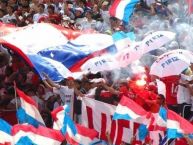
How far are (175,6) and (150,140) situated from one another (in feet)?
20.5

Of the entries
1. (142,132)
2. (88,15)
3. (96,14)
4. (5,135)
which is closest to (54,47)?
(142,132)

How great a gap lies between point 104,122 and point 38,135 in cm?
145

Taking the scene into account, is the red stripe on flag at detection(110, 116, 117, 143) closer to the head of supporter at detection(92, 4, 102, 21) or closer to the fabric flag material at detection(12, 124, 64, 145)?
the fabric flag material at detection(12, 124, 64, 145)

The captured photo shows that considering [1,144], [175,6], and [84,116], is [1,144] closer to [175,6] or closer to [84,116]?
[84,116]

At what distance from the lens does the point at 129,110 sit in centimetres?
791

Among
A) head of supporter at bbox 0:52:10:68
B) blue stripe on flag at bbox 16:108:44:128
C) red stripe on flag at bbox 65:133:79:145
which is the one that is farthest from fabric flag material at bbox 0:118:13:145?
head of supporter at bbox 0:52:10:68

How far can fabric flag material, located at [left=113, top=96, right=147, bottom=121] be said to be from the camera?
7.89m

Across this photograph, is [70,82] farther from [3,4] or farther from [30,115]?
[3,4]

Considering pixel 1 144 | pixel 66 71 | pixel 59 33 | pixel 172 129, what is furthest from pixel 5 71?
pixel 172 129

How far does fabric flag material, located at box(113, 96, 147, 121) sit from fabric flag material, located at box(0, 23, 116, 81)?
1604 millimetres

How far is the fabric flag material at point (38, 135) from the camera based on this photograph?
23.9ft

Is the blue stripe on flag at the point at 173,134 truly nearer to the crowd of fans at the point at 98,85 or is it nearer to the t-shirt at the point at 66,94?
the crowd of fans at the point at 98,85

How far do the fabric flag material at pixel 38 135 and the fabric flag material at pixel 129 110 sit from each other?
2.96 feet

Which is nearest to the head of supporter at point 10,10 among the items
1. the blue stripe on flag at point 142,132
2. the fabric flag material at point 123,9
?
the fabric flag material at point 123,9
